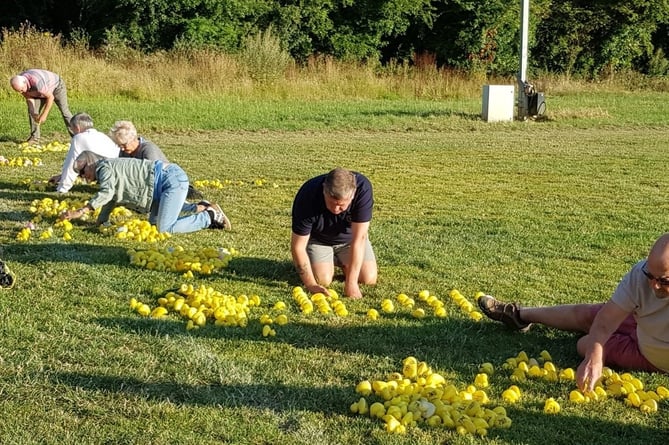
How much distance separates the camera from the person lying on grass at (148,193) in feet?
26.7

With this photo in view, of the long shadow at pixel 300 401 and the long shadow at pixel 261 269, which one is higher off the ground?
the long shadow at pixel 261 269

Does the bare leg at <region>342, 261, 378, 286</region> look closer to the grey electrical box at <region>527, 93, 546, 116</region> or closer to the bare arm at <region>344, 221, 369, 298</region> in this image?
the bare arm at <region>344, 221, 369, 298</region>

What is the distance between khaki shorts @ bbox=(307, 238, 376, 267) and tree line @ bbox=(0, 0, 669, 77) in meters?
23.9

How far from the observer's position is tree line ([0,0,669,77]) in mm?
31375

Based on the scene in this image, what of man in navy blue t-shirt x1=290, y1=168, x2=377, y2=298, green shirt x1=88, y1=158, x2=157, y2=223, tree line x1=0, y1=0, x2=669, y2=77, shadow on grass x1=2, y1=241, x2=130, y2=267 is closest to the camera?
man in navy blue t-shirt x1=290, y1=168, x2=377, y2=298

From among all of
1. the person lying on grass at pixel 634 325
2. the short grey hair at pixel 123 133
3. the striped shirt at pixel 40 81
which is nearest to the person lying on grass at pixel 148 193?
the short grey hair at pixel 123 133

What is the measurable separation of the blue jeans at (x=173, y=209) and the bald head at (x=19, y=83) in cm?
600

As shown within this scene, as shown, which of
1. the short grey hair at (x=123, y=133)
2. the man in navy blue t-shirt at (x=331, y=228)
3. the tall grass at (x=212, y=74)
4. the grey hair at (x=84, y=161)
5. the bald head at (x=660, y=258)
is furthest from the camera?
the tall grass at (x=212, y=74)

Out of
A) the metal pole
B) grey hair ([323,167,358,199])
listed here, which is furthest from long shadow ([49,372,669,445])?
the metal pole

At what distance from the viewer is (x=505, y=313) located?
18.2ft

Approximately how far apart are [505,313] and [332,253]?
185cm

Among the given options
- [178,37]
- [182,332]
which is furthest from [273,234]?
[178,37]

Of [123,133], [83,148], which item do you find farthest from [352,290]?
[83,148]

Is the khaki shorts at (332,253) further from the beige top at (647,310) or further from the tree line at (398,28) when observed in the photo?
the tree line at (398,28)
